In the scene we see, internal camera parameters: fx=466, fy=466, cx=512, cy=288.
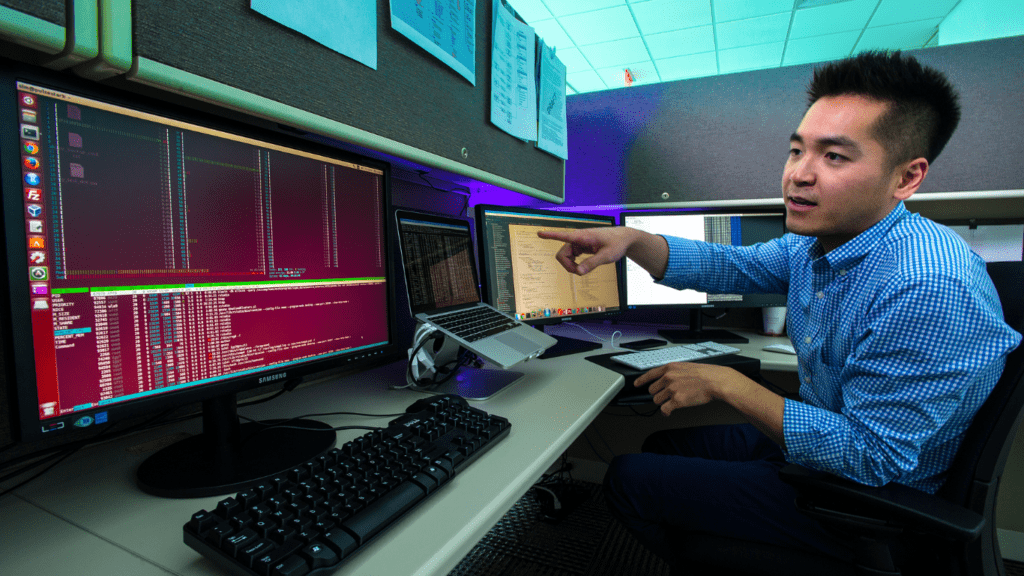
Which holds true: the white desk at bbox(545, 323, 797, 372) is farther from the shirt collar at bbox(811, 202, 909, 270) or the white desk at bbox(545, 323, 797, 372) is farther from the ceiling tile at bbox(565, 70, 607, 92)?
the ceiling tile at bbox(565, 70, 607, 92)

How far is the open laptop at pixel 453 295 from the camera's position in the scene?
0.84m

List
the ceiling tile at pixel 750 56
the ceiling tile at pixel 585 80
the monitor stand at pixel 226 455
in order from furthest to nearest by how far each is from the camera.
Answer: the ceiling tile at pixel 585 80 < the ceiling tile at pixel 750 56 < the monitor stand at pixel 226 455

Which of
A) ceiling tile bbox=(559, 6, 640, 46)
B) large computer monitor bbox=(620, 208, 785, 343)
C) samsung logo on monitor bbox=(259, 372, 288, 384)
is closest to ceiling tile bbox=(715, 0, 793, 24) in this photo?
ceiling tile bbox=(559, 6, 640, 46)

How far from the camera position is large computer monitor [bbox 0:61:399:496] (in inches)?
15.5

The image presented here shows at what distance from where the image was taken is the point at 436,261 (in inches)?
37.4

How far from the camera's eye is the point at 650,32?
4090mm

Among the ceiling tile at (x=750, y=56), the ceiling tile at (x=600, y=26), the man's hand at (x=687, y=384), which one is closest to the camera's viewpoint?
the man's hand at (x=687, y=384)

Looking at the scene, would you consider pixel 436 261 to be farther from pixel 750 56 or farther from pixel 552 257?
pixel 750 56

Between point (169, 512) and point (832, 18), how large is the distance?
5.11m

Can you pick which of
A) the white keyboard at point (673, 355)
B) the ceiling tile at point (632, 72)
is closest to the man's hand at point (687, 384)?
the white keyboard at point (673, 355)

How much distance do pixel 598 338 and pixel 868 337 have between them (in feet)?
2.44

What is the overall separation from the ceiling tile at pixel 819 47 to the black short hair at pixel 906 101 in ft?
13.6

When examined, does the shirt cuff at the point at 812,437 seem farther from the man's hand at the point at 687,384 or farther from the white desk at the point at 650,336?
the white desk at the point at 650,336

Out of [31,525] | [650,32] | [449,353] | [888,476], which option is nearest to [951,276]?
[888,476]
